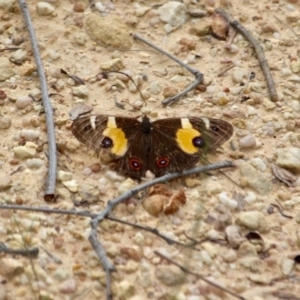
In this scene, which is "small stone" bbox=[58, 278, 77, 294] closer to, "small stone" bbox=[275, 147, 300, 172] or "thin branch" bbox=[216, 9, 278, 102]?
"small stone" bbox=[275, 147, 300, 172]

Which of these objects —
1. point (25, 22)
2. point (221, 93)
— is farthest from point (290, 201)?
point (25, 22)

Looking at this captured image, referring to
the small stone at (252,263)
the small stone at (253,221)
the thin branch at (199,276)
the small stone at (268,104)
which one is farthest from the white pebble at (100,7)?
the small stone at (252,263)

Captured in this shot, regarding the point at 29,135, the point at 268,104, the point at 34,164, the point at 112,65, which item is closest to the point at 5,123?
the point at 29,135

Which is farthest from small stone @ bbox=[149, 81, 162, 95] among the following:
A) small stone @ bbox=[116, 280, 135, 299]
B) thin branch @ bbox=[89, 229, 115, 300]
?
small stone @ bbox=[116, 280, 135, 299]

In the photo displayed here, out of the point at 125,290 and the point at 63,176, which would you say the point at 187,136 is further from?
the point at 125,290

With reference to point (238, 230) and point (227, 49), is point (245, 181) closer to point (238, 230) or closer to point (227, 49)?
point (238, 230)
